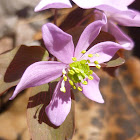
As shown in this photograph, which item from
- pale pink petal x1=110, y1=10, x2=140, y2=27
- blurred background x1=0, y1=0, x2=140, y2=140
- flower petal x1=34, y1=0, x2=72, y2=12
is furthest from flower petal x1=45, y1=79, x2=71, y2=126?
blurred background x1=0, y1=0, x2=140, y2=140

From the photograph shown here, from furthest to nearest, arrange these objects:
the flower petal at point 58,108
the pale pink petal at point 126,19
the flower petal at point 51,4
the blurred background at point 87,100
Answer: the blurred background at point 87,100 < the pale pink petal at point 126,19 < the flower petal at point 58,108 < the flower petal at point 51,4

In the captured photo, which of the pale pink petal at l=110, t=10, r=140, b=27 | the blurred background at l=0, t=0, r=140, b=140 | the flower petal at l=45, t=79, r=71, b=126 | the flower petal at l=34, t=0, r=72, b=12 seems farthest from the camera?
the blurred background at l=0, t=0, r=140, b=140

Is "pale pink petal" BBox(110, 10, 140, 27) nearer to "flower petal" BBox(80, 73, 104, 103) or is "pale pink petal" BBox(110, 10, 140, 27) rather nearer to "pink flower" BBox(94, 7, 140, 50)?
"pink flower" BBox(94, 7, 140, 50)

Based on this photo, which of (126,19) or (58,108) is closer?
(58,108)

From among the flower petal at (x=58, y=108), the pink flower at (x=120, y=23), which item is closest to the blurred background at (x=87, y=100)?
the pink flower at (x=120, y=23)

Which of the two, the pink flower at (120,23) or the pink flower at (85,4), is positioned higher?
the pink flower at (85,4)

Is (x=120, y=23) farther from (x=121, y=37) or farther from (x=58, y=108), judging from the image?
(x=58, y=108)

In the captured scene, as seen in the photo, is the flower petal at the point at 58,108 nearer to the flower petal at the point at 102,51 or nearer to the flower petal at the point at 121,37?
the flower petal at the point at 102,51

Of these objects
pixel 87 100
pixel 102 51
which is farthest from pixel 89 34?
pixel 87 100
